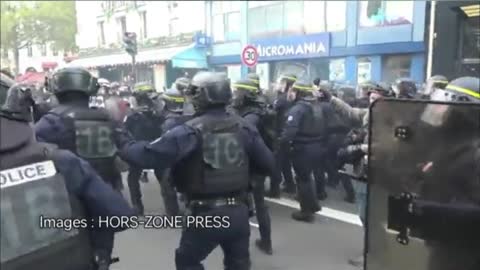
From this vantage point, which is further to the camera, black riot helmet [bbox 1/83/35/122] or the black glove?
the black glove

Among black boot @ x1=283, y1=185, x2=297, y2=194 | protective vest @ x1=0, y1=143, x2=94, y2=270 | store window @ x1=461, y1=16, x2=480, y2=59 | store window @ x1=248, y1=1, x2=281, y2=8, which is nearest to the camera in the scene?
protective vest @ x1=0, y1=143, x2=94, y2=270

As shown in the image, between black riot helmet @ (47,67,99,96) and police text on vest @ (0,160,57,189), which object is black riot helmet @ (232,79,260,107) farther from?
police text on vest @ (0,160,57,189)

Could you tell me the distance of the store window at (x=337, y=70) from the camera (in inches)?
652

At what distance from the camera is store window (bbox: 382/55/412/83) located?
14.9 meters

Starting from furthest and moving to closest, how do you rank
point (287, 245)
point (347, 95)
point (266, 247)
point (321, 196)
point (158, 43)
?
point (158, 43) → point (347, 95) → point (321, 196) → point (287, 245) → point (266, 247)

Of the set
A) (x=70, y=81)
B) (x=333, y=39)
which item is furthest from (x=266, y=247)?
(x=333, y=39)

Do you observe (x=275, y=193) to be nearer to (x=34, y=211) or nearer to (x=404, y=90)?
(x=404, y=90)

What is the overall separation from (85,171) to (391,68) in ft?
46.6

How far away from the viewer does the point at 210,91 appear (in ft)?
11.3

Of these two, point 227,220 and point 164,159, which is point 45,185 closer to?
point 164,159

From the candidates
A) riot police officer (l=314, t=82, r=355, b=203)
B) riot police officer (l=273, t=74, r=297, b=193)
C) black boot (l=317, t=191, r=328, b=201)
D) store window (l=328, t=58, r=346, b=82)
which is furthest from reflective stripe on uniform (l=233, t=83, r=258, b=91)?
store window (l=328, t=58, r=346, b=82)

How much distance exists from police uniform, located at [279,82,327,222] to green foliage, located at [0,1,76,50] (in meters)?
28.5

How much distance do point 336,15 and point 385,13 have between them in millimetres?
1894

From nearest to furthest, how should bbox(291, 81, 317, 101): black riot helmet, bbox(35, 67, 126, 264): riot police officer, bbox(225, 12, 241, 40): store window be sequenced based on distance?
1. bbox(35, 67, 126, 264): riot police officer
2. bbox(291, 81, 317, 101): black riot helmet
3. bbox(225, 12, 241, 40): store window
